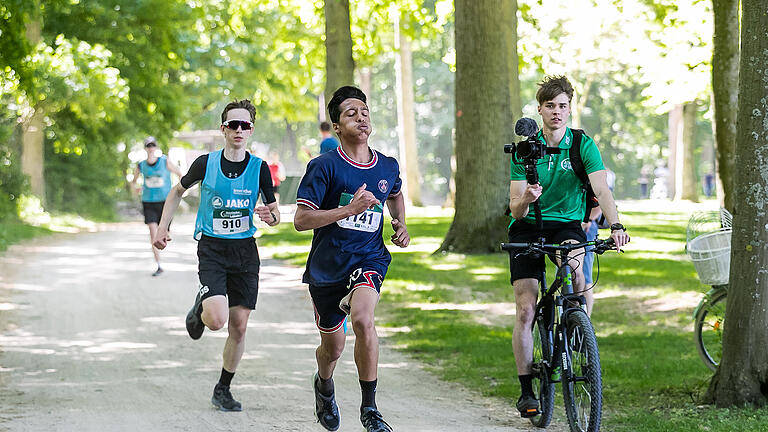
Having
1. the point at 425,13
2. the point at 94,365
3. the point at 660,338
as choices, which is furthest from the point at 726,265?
the point at 425,13

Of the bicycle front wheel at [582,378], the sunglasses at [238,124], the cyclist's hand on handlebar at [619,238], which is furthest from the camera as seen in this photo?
the sunglasses at [238,124]

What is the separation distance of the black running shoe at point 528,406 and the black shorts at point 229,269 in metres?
2.03

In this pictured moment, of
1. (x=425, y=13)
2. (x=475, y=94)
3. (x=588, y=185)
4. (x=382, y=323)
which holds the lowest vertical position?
(x=382, y=323)

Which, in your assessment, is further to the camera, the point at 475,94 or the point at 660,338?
the point at 475,94

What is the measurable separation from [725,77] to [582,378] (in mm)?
7718

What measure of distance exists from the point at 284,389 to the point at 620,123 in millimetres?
65282

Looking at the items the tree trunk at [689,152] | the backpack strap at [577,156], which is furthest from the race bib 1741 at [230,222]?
→ the tree trunk at [689,152]

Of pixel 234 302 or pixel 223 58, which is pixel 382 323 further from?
pixel 223 58

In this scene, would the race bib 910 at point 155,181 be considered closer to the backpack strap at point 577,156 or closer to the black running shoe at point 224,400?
the black running shoe at point 224,400

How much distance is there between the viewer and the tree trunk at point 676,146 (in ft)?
136

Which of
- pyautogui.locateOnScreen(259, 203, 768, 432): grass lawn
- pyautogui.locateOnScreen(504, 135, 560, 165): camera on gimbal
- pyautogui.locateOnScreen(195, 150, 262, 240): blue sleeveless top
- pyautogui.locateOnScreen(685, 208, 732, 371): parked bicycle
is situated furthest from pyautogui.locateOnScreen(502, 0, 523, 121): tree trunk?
pyautogui.locateOnScreen(504, 135, 560, 165): camera on gimbal

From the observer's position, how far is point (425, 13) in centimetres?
2742

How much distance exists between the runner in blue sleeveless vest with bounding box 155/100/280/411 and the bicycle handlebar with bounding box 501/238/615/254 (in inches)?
80.2

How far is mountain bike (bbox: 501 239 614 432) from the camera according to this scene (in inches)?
241
